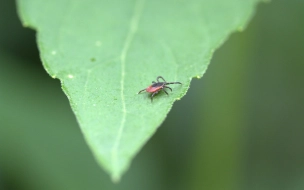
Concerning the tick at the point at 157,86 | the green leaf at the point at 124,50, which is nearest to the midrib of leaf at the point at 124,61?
the green leaf at the point at 124,50

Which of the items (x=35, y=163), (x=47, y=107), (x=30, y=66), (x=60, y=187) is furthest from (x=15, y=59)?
(x=60, y=187)

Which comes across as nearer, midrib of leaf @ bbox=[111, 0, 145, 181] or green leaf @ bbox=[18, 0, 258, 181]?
midrib of leaf @ bbox=[111, 0, 145, 181]

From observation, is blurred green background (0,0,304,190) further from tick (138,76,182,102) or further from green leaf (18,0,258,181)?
tick (138,76,182,102)

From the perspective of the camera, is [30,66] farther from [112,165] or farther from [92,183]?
[112,165]

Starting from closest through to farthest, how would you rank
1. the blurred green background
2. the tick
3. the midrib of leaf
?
the midrib of leaf → the tick → the blurred green background

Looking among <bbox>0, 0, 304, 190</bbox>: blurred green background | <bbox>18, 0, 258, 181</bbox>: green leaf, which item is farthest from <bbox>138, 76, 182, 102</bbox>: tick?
<bbox>0, 0, 304, 190</bbox>: blurred green background

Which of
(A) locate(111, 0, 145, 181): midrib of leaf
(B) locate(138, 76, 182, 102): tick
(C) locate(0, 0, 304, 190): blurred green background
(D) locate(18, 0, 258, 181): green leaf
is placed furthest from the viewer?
(C) locate(0, 0, 304, 190): blurred green background

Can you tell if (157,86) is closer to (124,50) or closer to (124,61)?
(124,61)

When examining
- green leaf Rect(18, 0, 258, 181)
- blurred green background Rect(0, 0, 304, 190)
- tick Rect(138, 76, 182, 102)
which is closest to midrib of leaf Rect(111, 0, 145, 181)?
green leaf Rect(18, 0, 258, 181)
